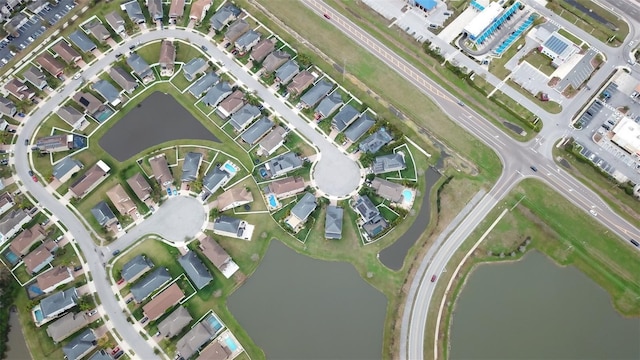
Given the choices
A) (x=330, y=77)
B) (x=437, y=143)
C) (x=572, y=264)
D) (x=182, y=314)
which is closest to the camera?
(x=182, y=314)

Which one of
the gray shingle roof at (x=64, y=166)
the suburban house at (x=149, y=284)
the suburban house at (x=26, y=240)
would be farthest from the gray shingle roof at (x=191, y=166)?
the suburban house at (x=26, y=240)

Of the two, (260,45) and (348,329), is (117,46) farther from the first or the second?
(348,329)

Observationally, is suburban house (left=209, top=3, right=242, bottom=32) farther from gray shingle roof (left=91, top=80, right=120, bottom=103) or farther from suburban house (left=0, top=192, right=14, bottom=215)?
suburban house (left=0, top=192, right=14, bottom=215)

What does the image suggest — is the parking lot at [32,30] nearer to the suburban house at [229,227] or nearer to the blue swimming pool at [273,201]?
the suburban house at [229,227]

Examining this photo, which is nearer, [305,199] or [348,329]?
[348,329]

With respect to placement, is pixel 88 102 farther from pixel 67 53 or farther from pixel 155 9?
pixel 155 9

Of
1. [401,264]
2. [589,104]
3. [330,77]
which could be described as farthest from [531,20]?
[401,264]
